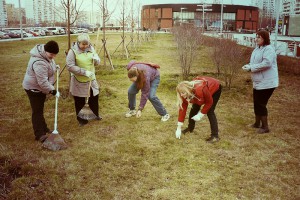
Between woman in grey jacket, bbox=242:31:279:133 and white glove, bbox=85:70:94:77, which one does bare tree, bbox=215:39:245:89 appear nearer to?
woman in grey jacket, bbox=242:31:279:133

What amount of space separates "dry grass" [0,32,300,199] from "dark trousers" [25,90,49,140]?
21 cm

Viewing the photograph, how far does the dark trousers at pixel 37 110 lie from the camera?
4.47 meters

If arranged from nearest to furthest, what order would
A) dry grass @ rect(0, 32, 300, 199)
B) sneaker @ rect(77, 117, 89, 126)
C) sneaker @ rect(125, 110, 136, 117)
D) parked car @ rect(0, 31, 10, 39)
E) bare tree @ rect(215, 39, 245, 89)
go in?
dry grass @ rect(0, 32, 300, 199) < sneaker @ rect(77, 117, 89, 126) < sneaker @ rect(125, 110, 136, 117) < bare tree @ rect(215, 39, 245, 89) < parked car @ rect(0, 31, 10, 39)

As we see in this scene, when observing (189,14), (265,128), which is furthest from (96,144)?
(189,14)

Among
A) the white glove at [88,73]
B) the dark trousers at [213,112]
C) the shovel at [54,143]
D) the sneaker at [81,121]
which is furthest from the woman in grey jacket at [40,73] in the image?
the dark trousers at [213,112]

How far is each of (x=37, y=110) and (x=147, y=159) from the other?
6.17 ft

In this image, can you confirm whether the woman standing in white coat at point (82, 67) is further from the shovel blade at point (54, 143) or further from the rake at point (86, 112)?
the shovel blade at point (54, 143)

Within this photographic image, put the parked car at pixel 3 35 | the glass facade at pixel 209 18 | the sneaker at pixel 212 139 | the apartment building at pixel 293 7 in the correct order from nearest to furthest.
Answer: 1. the sneaker at pixel 212 139
2. the parked car at pixel 3 35
3. the apartment building at pixel 293 7
4. the glass facade at pixel 209 18

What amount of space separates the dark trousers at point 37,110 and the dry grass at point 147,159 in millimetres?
215

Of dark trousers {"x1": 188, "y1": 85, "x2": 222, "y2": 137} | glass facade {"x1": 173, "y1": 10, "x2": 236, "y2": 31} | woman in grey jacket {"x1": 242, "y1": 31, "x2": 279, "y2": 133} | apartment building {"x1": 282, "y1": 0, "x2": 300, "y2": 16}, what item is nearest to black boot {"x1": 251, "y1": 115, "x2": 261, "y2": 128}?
woman in grey jacket {"x1": 242, "y1": 31, "x2": 279, "y2": 133}

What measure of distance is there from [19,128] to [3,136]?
0.43m

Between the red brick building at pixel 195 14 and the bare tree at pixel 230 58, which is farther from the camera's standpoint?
the red brick building at pixel 195 14

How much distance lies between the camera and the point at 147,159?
4.27 m

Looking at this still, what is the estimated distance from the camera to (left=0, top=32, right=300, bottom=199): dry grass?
346 centimetres
